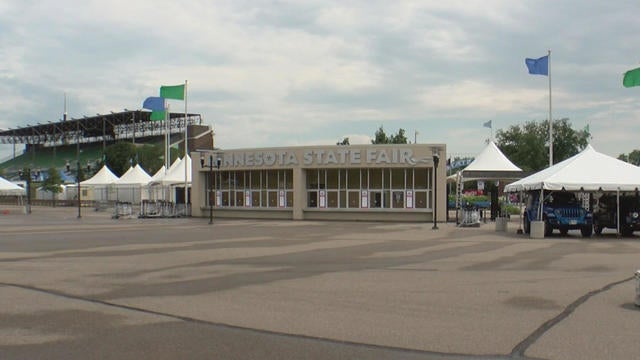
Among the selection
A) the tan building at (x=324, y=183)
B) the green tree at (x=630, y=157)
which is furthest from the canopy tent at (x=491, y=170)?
the green tree at (x=630, y=157)

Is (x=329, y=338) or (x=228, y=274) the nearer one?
(x=329, y=338)

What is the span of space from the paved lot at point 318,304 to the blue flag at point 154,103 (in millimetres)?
33440

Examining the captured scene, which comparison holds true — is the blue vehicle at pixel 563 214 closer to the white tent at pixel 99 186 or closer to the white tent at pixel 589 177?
the white tent at pixel 589 177

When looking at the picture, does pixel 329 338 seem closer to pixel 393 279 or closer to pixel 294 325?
pixel 294 325

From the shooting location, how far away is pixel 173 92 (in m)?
50.9

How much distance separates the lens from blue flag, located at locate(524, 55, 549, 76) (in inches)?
1550

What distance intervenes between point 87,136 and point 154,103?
292 ft

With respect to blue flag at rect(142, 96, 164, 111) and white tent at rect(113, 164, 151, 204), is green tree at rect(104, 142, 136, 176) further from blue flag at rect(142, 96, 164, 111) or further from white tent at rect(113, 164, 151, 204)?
blue flag at rect(142, 96, 164, 111)

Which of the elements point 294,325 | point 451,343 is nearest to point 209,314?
point 294,325

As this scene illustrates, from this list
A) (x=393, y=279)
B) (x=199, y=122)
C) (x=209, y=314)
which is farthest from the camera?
(x=199, y=122)

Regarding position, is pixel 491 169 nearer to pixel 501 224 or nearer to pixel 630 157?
pixel 501 224

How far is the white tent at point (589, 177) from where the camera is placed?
26.3 meters

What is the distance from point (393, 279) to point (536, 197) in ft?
58.1

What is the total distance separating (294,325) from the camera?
29.2ft
